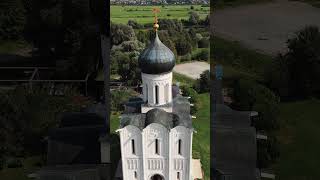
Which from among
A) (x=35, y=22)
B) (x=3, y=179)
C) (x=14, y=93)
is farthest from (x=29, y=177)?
(x=35, y=22)

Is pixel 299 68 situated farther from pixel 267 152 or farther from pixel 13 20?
pixel 13 20

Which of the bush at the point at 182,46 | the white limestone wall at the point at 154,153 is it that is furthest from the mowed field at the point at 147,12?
the white limestone wall at the point at 154,153

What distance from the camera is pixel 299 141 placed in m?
10.8

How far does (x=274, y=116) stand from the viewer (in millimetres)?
11219

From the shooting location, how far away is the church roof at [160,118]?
7445 mm

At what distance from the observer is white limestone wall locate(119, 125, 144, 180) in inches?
295

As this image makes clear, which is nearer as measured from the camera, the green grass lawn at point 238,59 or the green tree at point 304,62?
the green tree at point 304,62

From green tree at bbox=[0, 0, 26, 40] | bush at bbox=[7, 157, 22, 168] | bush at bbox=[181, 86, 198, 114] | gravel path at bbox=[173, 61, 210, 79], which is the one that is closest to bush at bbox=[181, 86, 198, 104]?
bush at bbox=[181, 86, 198, 114]

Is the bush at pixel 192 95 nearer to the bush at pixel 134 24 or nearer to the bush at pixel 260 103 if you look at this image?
the bush at pixel 134 24

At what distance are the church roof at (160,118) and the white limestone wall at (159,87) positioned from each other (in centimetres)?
16

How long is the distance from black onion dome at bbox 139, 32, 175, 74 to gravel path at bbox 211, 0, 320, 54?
20.1 ft

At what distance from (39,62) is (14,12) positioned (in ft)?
5.04

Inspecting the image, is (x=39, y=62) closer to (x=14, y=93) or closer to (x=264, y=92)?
(x=14, y=93)

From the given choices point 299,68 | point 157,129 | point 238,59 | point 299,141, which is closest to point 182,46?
point 157,129
